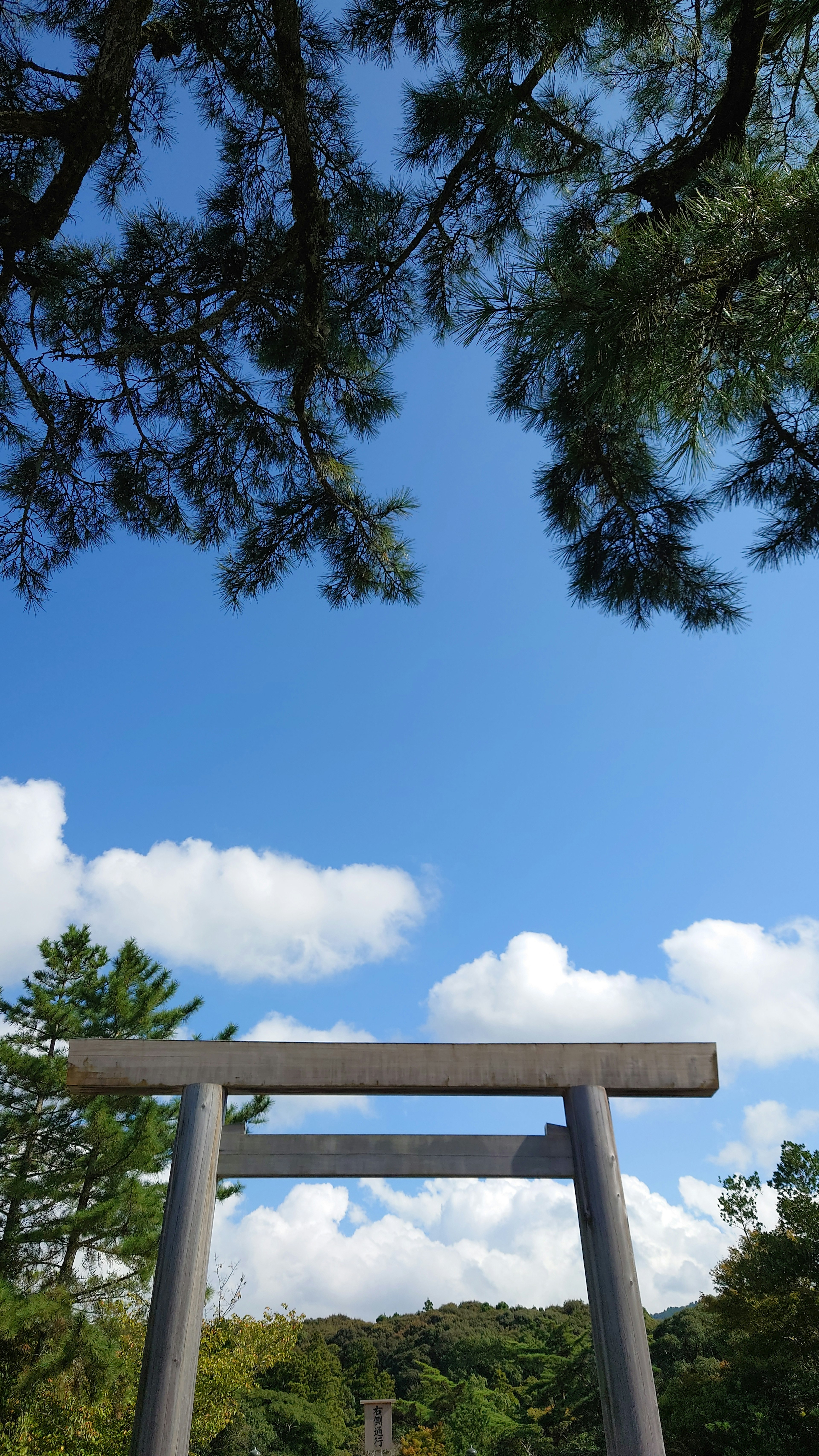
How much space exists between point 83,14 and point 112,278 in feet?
3.53

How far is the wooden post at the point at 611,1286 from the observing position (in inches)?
70.4

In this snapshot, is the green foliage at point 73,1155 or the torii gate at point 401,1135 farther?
the green foliage at point 73,1155

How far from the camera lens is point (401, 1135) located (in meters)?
2.05

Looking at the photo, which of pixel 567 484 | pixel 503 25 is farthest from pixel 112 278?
pixel 567 484

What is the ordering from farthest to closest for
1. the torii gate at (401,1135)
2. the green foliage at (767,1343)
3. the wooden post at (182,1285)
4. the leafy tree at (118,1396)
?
the green foliage at (767,1343), the leafy tree at (118,1396), the torii gate at (401,1135), the wooden post at (182,1285)

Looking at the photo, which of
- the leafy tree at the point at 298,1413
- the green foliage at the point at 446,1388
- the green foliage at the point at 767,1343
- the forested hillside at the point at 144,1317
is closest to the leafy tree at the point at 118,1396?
the forested hillside at the point at 144,1317

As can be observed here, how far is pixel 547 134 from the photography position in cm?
308

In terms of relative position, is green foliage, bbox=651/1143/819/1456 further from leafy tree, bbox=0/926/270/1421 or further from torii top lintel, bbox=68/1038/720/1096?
torii top lintel, bbox=68/1038/720/1096

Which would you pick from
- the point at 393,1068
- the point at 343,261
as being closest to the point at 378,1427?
the point at 393,1068

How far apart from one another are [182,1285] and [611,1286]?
0.97m

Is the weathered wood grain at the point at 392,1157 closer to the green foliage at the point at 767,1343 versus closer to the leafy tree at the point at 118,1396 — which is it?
the leafy tree at the point at 118,1396

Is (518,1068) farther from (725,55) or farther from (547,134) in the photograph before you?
(725,55)

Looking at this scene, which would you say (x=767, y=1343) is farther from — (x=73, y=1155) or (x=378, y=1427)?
(x=73, y=1155)

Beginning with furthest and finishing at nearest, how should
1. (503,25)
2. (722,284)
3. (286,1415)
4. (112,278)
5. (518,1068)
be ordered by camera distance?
(286,1415), (112,278), (503,25), (518,1068), (722,284)
